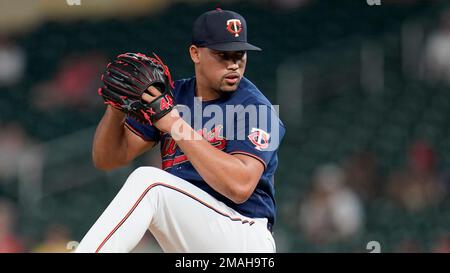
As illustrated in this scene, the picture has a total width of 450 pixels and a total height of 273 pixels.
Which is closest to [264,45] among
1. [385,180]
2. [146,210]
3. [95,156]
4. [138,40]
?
[138,40]

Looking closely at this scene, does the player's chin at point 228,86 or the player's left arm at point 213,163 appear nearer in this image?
the player's left arm at point 213,163

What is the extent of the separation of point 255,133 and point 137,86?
1.39 ft

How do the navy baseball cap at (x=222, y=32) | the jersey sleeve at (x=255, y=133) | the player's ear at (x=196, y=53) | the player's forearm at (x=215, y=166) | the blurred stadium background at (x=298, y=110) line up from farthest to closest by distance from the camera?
the blurred stadium background at (x=298, y=110) → the player's ear at (x=196, y=53) → the navy baseball cap at (x=222, y=32) → the jersey sleeve at (x=255, y=133) → the player's forearm at (x=215, y=166)

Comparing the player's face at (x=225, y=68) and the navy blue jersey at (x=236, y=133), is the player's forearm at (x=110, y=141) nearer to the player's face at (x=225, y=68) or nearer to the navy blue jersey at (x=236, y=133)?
the navy blue jersey at (x=236, y=133)

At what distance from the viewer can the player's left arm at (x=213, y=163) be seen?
2.69 meters

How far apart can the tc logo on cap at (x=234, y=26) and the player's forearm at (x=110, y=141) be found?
48 cm

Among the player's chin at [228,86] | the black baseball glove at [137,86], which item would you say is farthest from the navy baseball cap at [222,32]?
the black baseball glove at [137,86]

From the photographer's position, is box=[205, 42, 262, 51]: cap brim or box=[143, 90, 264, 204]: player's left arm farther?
box=[205, 42, 262, 51]: cap brim

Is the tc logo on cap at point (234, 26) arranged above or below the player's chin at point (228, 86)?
above

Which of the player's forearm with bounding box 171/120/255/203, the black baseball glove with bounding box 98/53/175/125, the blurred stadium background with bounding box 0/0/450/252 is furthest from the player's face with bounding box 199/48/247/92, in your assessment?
the blurred stadium background with bounding box 0/0/450/252

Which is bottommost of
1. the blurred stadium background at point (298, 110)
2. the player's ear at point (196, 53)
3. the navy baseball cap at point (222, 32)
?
the blurred stadium background at point (298, 110)

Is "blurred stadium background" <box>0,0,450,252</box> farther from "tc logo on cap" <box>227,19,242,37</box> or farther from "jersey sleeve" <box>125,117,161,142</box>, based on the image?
"tc logo on cap" <box>227,19,242,37</box>

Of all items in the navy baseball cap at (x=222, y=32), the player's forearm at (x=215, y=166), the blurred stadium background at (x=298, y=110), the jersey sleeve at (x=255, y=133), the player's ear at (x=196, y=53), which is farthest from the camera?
the blurred stadium background at (x=298, y=110)

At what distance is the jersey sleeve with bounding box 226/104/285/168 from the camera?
2863mm
